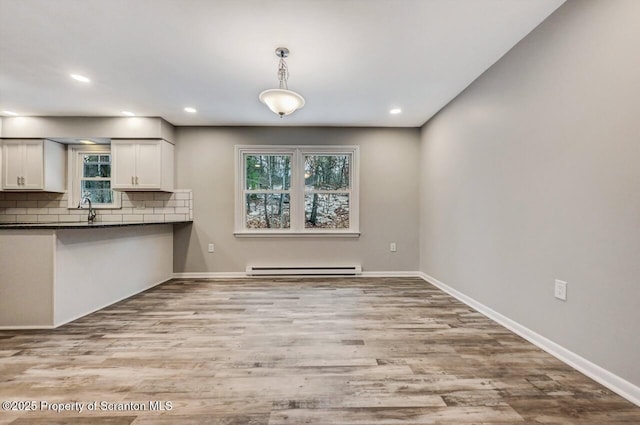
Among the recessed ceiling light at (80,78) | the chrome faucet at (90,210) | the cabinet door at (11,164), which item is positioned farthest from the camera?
the chrome faucet at (90,210)

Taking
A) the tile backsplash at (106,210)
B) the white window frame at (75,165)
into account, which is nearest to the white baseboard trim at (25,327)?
the tile backsplash at (106,210)

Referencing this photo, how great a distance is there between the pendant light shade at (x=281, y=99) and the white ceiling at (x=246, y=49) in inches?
15.7

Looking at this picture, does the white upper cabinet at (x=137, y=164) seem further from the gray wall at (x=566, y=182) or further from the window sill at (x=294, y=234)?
the gray wall at (x=566, y=182)

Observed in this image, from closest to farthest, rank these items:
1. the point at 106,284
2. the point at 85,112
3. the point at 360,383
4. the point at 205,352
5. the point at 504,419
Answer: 1. the point at 504,419
2. the point at 360,383
3. the point at 205,352
4. the point at 106,284
5. the point at 85,112

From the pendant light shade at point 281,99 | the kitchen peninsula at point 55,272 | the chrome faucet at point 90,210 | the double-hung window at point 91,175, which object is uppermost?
the pendant light shade at point 281,99

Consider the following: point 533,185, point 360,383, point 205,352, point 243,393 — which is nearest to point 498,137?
point 533,185

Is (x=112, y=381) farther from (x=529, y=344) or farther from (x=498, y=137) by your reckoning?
(x=498, y=137)

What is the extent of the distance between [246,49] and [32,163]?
4.08 metres

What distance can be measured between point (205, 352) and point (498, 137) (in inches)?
121

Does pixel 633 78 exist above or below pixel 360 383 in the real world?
above

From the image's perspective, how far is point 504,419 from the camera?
1.35 meters

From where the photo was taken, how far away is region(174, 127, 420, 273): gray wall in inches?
171

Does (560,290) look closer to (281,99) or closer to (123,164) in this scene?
(281,99)

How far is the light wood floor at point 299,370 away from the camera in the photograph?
1382 millimetres
